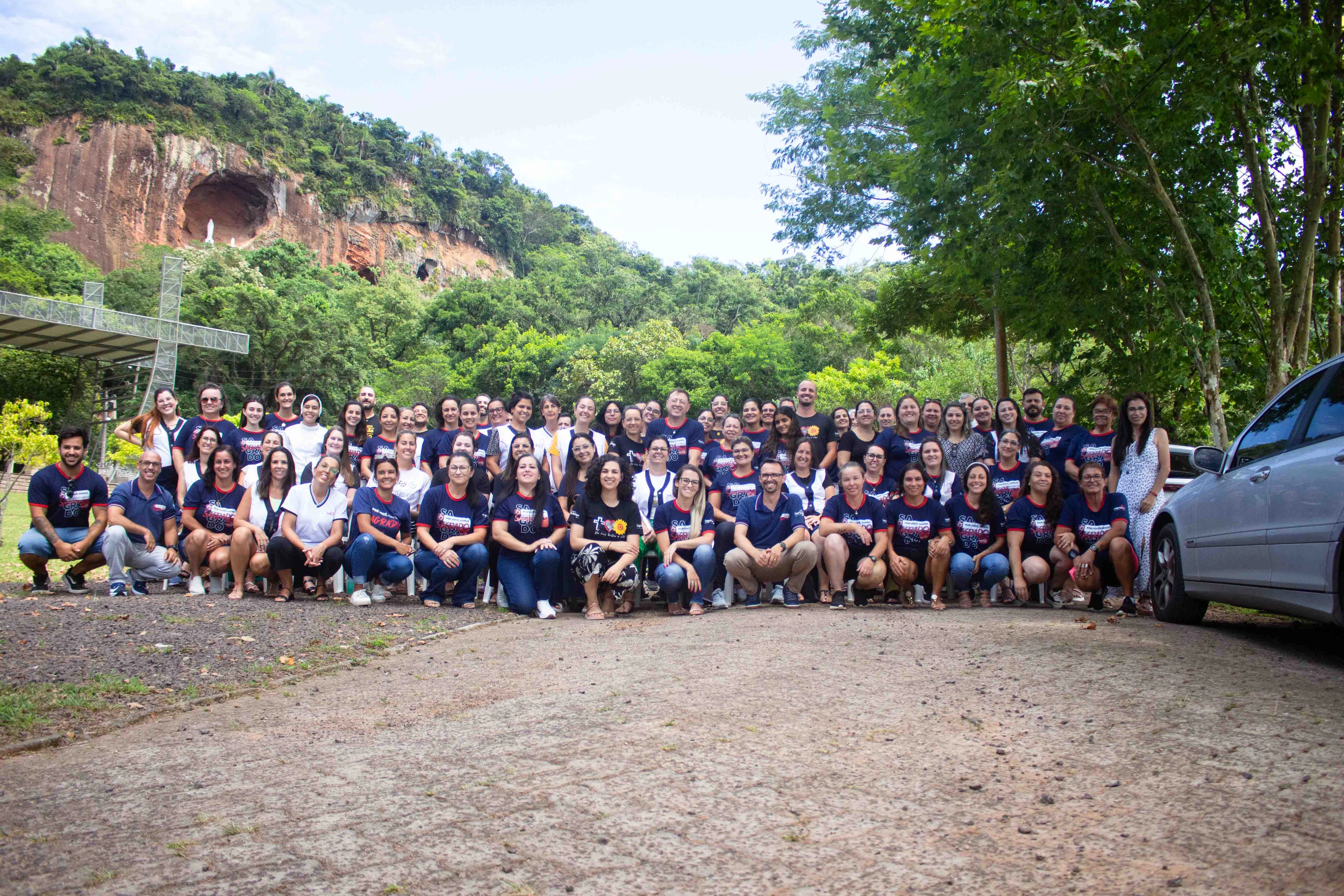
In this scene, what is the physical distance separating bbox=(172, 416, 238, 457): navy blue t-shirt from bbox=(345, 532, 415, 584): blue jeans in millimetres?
1811

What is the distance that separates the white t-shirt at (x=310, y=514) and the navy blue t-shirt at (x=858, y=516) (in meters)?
4.48

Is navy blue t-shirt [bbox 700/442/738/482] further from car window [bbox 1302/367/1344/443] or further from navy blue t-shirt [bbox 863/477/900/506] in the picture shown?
car window [bbox 1302/367/1344/443]

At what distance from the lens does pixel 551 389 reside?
4706cm

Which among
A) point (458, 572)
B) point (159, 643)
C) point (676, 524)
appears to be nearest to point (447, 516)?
point (458, 572)

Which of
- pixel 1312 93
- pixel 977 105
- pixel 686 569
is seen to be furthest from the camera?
pixel 977 105

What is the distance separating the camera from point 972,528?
845 cm

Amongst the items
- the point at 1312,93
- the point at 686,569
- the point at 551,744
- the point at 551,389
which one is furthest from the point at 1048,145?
the point at 551,389

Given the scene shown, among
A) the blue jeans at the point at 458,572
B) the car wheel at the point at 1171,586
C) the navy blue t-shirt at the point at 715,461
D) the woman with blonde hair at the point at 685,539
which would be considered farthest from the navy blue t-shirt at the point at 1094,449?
the blue jeans at the point at 458,572

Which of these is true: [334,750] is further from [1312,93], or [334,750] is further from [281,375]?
[281,375]

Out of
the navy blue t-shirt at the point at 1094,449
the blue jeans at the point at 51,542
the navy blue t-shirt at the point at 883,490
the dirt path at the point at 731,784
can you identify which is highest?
the navy blue t-shirt at the point at 1094,449

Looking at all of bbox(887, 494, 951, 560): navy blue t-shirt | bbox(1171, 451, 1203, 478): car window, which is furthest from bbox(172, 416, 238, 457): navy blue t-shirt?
bbox(1171, 451, 1203, 478): car window

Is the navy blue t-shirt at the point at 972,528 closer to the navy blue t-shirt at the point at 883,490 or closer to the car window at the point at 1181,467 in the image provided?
the navy blue t-shirt at the point at 883,490

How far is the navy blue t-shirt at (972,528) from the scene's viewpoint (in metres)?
8.43

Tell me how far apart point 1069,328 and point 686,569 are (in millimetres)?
6191
